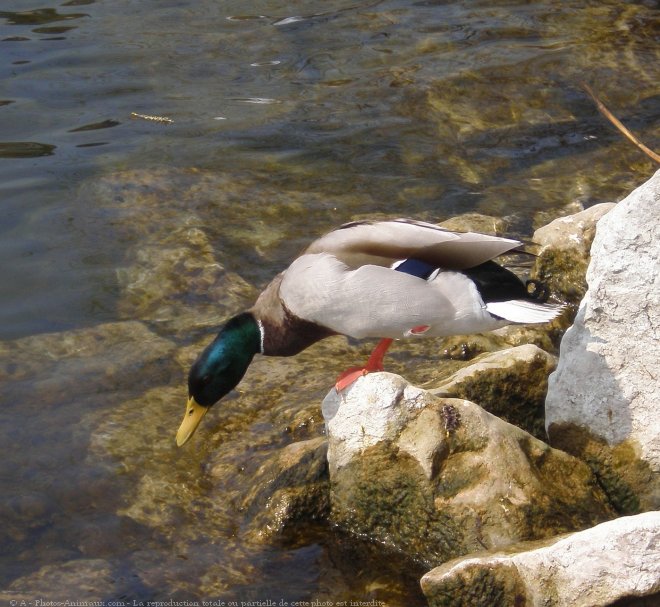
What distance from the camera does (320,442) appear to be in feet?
15.1

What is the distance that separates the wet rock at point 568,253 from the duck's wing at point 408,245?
1318 millimetres

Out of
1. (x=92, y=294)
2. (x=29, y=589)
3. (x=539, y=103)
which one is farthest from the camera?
(x=539, y=103)

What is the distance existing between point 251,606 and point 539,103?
588 cm

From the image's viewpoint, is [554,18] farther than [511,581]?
Yes

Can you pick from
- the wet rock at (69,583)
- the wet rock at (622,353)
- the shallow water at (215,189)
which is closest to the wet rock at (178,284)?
the shallow water at (215,189)

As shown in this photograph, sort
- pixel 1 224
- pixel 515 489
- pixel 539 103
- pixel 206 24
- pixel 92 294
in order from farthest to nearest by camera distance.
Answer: pixel 206 24 → pixel 539 103 → pixel 1 224 → pixel 92 294 → pixel 515 489

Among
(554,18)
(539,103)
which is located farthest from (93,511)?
(554,18)

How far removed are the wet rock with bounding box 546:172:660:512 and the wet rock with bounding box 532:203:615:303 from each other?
5.06 ft

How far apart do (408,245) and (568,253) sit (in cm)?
147

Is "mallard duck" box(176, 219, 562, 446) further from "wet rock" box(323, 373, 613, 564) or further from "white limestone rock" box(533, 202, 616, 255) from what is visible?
"white limestone rock" box(533, 202, 616, 255)

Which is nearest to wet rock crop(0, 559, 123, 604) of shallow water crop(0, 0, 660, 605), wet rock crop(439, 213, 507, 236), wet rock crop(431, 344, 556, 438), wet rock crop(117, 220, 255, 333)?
shallow water crop(0, 0, 660, 605)

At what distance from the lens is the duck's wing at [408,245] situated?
4562 millimetres

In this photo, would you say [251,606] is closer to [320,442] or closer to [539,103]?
[320,442]

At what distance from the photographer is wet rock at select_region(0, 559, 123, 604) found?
411 centimetres
